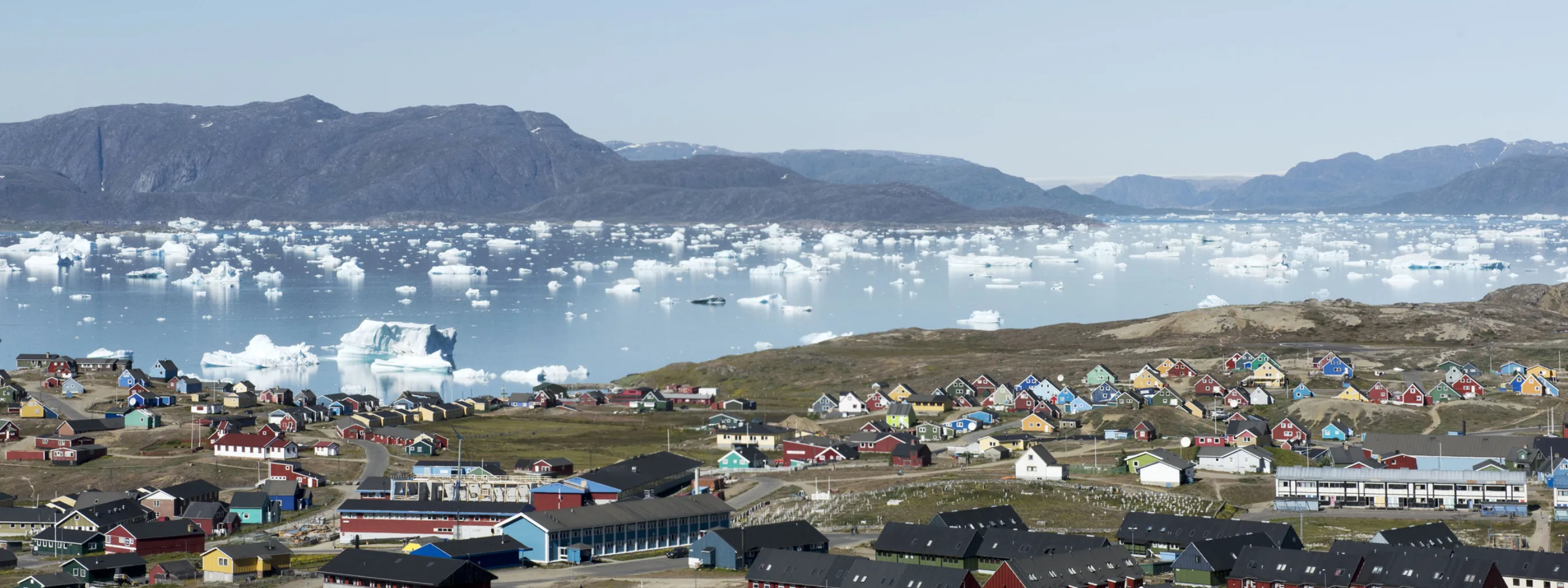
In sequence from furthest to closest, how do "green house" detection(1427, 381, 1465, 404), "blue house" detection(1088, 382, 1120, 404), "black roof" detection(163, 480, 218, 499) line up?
"blue house" detection(1088, 382, 1120, 404)
"green house" detection(1427, 381, 1465, 404)
"black roof" detection(163, 480, 218, 499)

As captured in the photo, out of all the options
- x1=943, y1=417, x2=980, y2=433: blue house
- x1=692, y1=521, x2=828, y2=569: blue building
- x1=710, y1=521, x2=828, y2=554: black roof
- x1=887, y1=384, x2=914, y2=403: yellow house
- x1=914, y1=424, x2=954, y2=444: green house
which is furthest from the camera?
x1=887, y1=384, x2=914, y2=403: yellow house

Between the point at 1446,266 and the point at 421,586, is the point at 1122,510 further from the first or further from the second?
the point at 1446,266

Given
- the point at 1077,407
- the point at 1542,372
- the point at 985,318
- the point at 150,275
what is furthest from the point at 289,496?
the point at 150,275

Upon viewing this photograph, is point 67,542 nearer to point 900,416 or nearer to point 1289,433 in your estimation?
point 900,416

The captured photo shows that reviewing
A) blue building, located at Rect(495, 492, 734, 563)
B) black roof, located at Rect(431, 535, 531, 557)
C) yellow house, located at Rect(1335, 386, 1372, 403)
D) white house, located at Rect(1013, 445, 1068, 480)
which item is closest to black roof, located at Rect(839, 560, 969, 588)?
blue building, located at Rect(495, 492, 734, 563)

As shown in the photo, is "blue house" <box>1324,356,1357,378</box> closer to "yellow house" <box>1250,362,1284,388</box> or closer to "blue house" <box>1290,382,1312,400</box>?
"yellow house" <box>1250,362,1284,388</box>

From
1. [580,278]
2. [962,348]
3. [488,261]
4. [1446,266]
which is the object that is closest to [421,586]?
[962,348]

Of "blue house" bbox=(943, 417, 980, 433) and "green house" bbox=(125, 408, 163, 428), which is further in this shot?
"blue house" bbox=(943, 417, 980, 433)

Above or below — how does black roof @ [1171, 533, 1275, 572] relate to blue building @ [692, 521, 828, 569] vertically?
above
